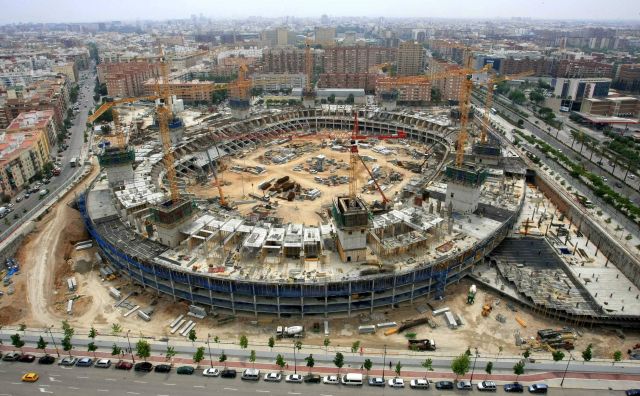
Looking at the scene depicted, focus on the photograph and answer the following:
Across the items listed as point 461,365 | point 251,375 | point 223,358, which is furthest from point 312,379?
point 461,365

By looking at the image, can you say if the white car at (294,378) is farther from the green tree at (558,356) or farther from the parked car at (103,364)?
the green tree at (558,356)

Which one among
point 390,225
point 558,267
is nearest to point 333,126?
point 390,225

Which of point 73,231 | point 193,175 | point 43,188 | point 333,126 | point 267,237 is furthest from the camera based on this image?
point 333,126

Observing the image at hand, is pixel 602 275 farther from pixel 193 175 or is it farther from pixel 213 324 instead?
pixel 193 175

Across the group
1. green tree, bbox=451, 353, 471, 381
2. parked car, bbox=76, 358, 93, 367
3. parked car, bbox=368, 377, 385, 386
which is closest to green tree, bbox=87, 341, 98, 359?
parked car, bbox=76, 358, 93, 367

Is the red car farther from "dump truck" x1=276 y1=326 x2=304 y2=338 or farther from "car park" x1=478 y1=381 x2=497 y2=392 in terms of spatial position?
"car park" x1=478 y1=381 x2=497 y2=392

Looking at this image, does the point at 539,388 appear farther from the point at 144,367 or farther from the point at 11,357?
the point at 11,357
